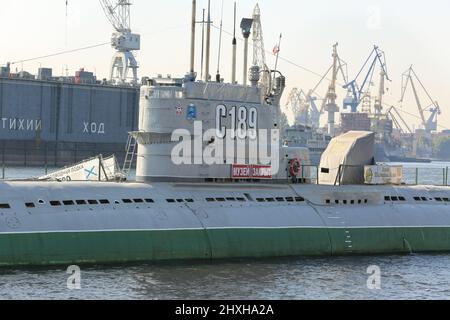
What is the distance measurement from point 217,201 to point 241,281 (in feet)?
20.6

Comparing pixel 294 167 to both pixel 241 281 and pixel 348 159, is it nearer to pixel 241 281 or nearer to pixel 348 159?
pixel 348 159

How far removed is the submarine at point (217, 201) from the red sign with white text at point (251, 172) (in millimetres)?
55

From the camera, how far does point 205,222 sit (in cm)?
3809

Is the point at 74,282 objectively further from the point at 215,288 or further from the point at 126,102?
the point at 126,102

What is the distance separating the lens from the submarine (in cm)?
3500

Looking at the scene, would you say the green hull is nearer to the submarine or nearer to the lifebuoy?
the submarine

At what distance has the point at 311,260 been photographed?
39.8 meters

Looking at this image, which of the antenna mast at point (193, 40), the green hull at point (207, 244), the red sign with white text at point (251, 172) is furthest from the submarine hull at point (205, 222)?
the antenna mast at point (193, 40)

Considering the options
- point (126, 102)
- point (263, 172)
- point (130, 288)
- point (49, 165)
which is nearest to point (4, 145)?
point (49, 165)

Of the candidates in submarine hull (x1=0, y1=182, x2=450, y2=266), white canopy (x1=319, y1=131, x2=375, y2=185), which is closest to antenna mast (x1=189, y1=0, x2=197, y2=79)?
submarine hull (x1=0, y1=182, x2=450, y2=266)

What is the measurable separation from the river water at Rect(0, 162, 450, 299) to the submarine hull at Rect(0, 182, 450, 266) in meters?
0.64
